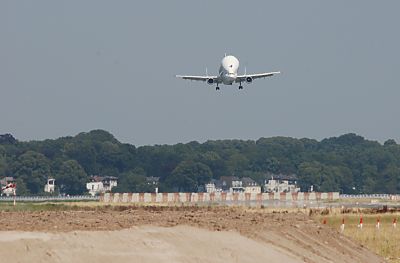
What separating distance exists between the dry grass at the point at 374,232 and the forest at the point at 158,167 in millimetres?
84338

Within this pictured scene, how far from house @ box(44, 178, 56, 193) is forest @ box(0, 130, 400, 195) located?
0.78m

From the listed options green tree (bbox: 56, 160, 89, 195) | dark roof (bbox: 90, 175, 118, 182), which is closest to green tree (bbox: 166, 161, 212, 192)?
green tree (bbox: 56, 160, 89, 195)

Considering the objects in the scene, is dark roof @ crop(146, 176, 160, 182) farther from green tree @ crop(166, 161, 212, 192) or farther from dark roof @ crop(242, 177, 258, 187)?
dark roof @ crop(242, 177, 258, 187)

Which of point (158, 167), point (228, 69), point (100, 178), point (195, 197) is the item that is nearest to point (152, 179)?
point (158, 167)

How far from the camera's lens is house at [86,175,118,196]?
173 m

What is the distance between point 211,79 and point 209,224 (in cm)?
6808

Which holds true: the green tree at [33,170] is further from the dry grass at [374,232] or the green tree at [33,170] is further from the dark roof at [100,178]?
the dry grass at [374,232]

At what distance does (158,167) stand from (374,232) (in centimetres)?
11716

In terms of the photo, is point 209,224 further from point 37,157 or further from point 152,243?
point 37,157

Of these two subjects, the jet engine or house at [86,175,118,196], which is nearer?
the jet engine

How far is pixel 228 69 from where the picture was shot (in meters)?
113

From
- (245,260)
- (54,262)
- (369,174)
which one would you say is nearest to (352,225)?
(245,260)

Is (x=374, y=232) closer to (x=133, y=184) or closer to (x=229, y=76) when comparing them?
(x=229, y=76)

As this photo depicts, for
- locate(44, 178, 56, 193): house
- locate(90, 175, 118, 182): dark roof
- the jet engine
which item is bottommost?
locate(44, 178, 56, 193): house
